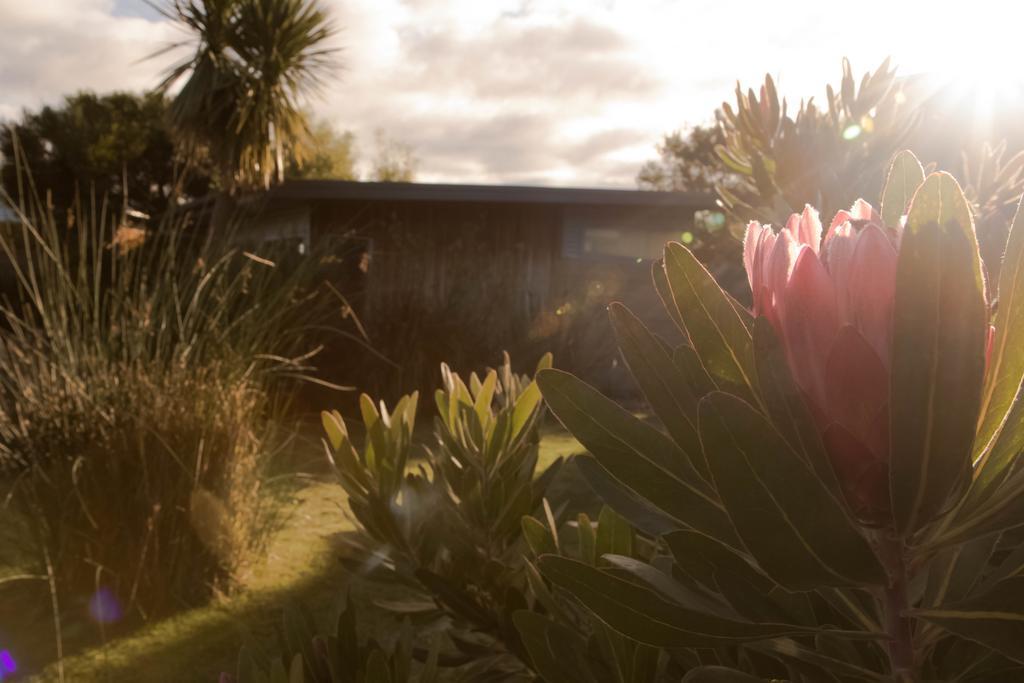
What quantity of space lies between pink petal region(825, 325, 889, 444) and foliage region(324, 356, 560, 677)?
2.43 feet

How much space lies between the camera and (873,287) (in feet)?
1.66

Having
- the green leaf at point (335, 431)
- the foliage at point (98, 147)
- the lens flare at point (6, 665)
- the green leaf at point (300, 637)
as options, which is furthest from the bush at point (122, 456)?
the foliage at point (98, 147)

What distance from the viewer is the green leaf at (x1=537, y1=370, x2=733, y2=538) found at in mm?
583

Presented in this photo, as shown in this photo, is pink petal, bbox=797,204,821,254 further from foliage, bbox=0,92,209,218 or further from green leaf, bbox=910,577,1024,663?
foliage, bbox=0,92,209,218

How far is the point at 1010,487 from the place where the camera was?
516 mm

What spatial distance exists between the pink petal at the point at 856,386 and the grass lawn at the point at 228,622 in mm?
1295

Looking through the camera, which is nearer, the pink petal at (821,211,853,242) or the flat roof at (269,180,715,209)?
the pink petal at (821,211,853,242)

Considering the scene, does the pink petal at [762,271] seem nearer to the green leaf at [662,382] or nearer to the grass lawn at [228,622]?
the green leaf at [662,382]

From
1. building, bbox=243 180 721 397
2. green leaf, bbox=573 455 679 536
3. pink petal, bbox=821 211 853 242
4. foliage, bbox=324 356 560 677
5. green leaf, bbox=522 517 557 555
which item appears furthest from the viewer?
building, bbox=243 180 721 397

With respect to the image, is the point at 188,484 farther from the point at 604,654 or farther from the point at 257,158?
the point at 257,158

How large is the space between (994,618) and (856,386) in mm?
184

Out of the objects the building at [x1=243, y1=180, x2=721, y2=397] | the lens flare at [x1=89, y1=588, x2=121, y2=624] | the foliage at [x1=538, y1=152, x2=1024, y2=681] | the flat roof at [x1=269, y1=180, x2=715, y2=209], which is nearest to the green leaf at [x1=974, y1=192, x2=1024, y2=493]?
the foliage at [x1=538, y1=152, x2=1024, y2=681]

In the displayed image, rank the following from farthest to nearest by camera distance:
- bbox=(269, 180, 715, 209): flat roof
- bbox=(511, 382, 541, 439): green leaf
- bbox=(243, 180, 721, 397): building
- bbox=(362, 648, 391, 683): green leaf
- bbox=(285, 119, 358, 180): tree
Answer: bbox=(285, 119, 358, 180): tree < bbox=(269, 180, 715, 209): flat roof < bbox=(243, 180, 721, 397): building < bbox=(511, 382, 541, 439): green leaf < bbox=(362, 648, 391, 683): green leaf

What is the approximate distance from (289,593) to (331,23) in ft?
39.1
